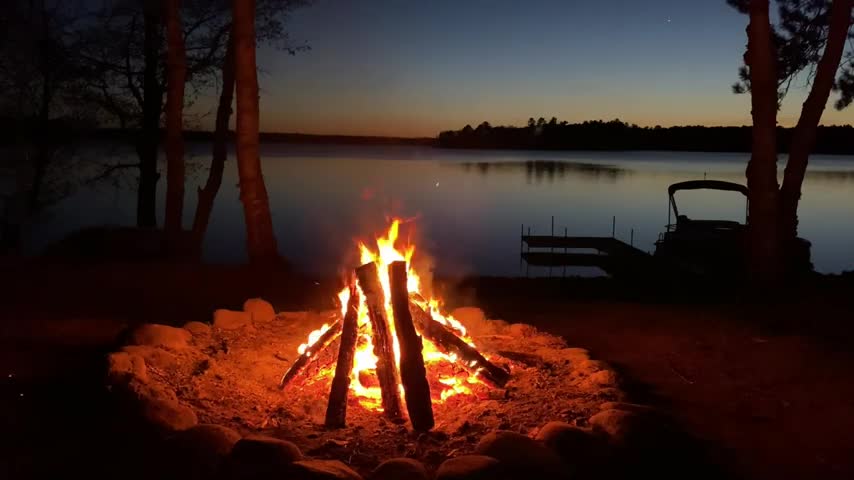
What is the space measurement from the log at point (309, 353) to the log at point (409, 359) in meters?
0.63

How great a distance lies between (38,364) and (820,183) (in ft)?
241

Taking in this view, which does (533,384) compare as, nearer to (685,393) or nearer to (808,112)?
(685,393)

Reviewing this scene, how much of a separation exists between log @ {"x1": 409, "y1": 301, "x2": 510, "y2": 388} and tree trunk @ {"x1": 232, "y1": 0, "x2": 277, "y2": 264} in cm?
525

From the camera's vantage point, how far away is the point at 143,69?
61.2ft

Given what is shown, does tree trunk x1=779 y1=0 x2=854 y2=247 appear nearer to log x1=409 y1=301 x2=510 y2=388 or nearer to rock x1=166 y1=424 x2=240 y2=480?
log x1=409 y1=301 x2=510 y2=388

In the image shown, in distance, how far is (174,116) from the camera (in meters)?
13.2

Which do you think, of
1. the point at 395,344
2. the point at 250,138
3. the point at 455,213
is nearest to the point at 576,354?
the point at 395,344

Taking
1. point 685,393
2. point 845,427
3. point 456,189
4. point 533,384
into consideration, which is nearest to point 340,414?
point 533,384

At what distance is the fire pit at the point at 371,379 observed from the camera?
4664 mm

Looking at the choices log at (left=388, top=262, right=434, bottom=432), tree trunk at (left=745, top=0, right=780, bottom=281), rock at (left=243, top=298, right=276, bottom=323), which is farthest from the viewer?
tree trunk at (left=745, top=0, right=780, bottom=281)

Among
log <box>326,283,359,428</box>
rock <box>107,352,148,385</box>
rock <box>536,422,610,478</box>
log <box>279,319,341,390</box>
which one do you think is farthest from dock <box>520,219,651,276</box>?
rock <box>536,422,610,478</box>

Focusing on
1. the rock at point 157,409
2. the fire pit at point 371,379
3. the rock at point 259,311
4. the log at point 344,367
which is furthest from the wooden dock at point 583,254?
the rock at point 157,409

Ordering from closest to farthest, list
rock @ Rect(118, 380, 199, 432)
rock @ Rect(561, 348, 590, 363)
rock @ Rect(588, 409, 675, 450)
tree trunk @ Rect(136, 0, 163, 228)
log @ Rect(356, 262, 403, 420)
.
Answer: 1. rock @ Rect(588, 409, 675, 450)
2. rock @ Rect(118, 380, 199, 432)
3. log @ Rect(356, 262, 403, 420)
4. rock @ Rect(561, 348, 590, 363)
5. tree trunk @ Rect(136, 0, 163, 228)

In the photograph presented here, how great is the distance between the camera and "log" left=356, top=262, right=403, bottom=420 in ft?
16.8
